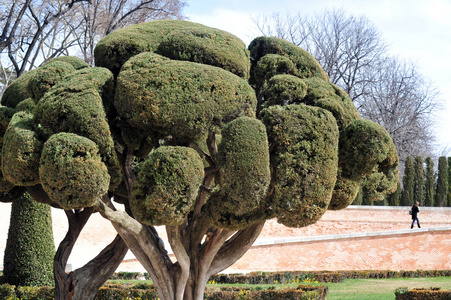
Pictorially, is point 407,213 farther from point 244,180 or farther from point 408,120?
point 244,180

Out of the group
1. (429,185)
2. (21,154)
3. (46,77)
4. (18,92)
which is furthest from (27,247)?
(429,185)

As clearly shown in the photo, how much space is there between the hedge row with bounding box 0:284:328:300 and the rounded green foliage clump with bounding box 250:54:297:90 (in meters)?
4.47

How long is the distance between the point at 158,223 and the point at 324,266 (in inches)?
509

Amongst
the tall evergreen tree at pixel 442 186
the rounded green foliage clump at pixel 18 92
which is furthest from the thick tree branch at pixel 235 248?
the tall evergreen tree at pixel 442 186

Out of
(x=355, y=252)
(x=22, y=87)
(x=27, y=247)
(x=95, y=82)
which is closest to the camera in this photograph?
(x=95, y=82)

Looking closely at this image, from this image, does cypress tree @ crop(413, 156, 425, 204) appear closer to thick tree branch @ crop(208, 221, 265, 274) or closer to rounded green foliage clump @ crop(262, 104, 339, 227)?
thick tree branch @ crop(208, 221, 265, 274)

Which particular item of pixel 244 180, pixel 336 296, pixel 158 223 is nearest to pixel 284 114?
pixel 244 180

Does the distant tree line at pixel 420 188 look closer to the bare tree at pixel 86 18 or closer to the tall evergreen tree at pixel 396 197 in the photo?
the tall evergreen tree at pixel 396 197

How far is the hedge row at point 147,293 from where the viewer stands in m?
10.9

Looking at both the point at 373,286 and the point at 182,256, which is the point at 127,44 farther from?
the point at 373,286

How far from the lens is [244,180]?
731 centimetres

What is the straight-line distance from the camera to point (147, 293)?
11.2 m

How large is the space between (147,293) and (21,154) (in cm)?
508

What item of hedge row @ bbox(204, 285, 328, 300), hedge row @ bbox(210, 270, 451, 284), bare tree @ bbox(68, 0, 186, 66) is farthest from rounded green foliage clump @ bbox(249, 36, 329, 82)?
bare tree @ bbox(68, 0, 186, 66)
